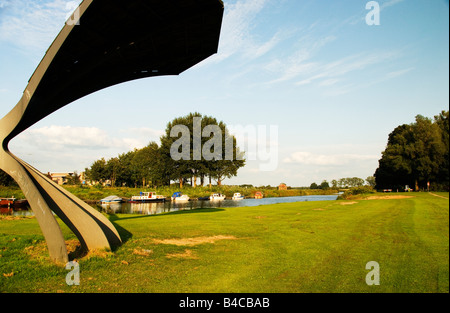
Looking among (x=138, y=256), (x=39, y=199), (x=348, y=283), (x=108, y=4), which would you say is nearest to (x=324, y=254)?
(x=348, y=283)

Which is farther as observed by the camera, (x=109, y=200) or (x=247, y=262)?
(x=109, y=200)

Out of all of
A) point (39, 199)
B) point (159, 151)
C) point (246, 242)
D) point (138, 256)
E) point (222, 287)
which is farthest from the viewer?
point (159, 151)

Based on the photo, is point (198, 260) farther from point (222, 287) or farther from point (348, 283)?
point (348, 283)

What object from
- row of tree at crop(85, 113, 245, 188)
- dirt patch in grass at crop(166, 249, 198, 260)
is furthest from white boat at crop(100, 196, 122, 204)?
dirt patch in grass at crop(166, 249, 198, 260)

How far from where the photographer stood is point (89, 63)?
10781mm

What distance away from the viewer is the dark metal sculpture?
29.1 feet

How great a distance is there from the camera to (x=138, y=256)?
31.5 feet

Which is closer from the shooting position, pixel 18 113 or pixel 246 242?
pixel 18 113

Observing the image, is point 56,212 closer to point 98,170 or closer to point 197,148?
point 197,148

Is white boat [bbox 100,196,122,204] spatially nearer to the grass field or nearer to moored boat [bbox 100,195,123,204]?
moored boat [bbox 100,195,123,204]

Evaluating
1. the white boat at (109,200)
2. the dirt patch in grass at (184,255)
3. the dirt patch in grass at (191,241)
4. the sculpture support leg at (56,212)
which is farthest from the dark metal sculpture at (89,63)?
the white boat at (109,200)

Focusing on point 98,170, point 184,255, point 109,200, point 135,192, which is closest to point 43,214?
point 184,255

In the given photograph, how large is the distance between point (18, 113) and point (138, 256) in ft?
21.2

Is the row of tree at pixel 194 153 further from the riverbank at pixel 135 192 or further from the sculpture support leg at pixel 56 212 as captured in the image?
the sculpture support leg at pixel 56 212
